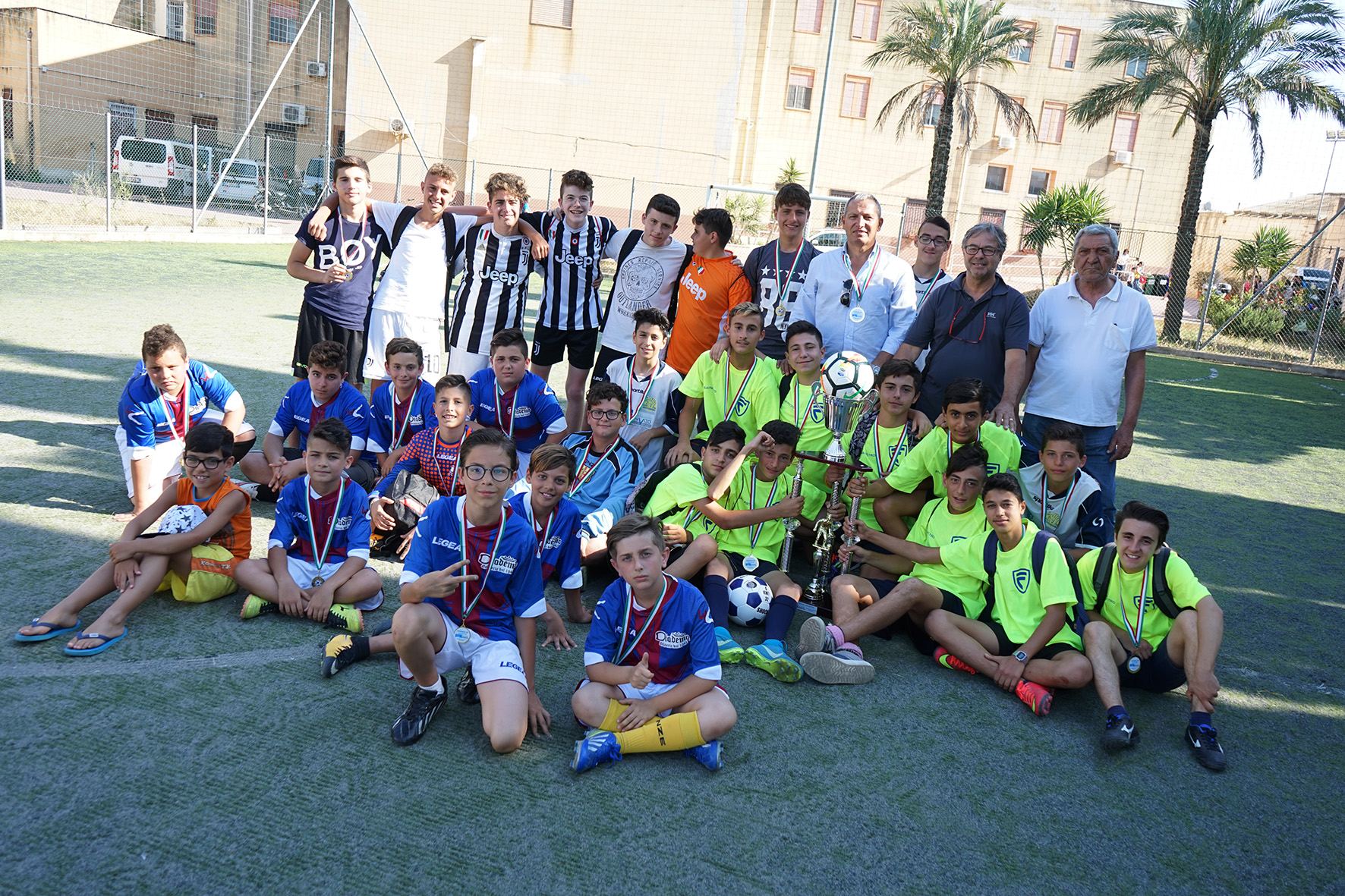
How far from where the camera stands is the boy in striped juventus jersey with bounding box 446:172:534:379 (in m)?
5.67

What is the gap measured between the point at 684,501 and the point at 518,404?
4.23 ft

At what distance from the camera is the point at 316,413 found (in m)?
4.84

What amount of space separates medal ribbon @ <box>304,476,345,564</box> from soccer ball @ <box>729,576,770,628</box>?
1795 mm

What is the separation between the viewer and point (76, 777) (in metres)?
2.62

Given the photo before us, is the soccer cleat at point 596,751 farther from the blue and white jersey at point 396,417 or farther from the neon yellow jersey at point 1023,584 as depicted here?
the blue and white jersey at point 396,417

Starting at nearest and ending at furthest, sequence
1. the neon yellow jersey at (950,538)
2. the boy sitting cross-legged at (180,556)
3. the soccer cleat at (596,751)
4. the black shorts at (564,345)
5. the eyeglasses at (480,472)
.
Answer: the soccer cleat at (596,751) < the eyeglasses at (480,472) < the boy sitting cross-legged at (180,556) < the neon yellow jersey at (950,538) < the black shorts at (564,345)

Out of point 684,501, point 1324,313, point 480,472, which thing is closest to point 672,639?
point 480,472

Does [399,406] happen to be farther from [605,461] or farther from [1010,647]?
[1010,647]

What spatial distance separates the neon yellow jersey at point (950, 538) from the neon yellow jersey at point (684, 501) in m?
0.99

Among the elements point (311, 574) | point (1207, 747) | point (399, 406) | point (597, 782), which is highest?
point (399, 406)

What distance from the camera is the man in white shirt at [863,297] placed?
17.4 ft

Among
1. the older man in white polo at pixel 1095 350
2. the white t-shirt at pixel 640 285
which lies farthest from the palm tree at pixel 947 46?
the older man in white polo at pixel 1095 350

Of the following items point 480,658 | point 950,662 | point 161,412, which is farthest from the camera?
point 161,412

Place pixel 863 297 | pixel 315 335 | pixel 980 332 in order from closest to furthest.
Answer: pixel 980 332 → pixel 863 297 → pixel 315 335
